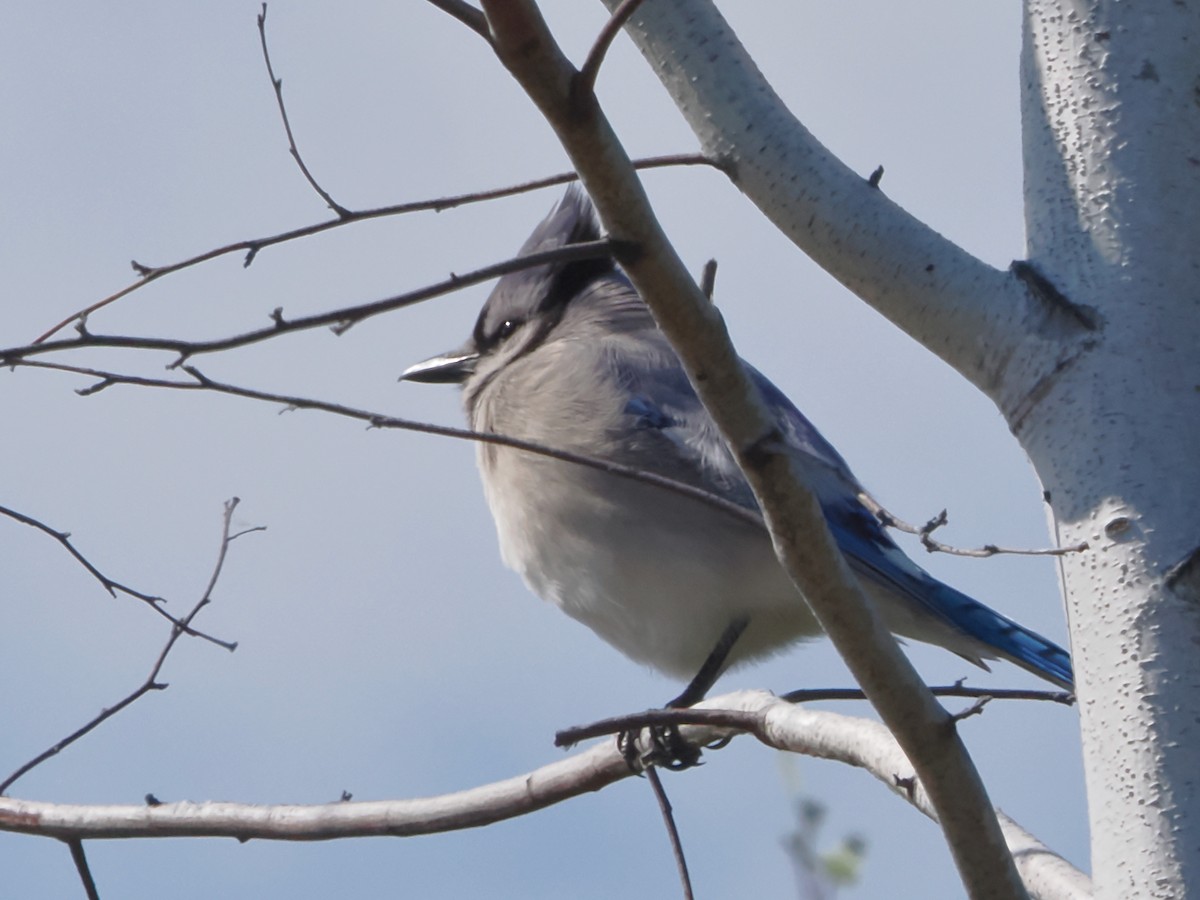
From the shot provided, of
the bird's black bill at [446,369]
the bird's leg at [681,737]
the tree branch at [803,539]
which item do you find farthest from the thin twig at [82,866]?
the bird's black bill at [446,369]

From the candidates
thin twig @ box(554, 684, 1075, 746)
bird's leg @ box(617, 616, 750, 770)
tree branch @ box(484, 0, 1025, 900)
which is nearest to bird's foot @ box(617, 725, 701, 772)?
bird's leg @ box(617, 616, 750, 770)

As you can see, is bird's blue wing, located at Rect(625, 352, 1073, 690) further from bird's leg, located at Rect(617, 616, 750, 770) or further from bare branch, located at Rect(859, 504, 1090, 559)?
bare branch, located at Rect(859, 504, 1090, 559)

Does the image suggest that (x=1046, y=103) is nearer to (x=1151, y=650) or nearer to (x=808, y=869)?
(x=1151, y=650)

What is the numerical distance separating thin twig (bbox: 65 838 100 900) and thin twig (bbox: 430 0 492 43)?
5.48 ft

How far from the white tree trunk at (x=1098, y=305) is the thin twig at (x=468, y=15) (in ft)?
2.88

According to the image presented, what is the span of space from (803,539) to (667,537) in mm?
2243

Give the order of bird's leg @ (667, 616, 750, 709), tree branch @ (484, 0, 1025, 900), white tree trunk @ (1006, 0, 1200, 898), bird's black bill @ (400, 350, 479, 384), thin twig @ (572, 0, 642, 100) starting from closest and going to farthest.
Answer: thin twig @ (572, 0, 642, 100), tree branch @ (484, 0, 1025, 900), white tree trunk @ (1006, 0, 1200, 898), bird's leg @ (667, 616, 750, 709), bird's black bill @ (400, 350, 479, 384)

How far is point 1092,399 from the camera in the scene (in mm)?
1934

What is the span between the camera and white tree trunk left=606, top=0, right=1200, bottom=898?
70.0 inches

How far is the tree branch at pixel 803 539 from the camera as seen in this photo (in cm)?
158

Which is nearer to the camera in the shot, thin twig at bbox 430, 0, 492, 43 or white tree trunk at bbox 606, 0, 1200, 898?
thin twig at bbox 430, 0, 492, 43

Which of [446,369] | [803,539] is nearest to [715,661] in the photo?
[446,369]

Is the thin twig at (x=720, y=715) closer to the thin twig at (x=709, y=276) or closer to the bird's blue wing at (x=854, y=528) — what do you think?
the thin twig at (x=709, y=276)

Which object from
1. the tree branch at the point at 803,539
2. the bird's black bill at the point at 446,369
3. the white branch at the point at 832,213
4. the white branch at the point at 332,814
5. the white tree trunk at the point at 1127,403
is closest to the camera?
the tree branch at the point at 803,539
